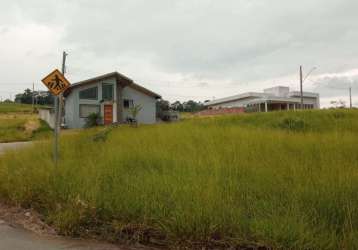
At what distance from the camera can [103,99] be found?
3133 centimetres

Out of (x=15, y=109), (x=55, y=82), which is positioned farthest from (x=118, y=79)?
(x=15, y=109)

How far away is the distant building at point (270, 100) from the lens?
42.9 metres

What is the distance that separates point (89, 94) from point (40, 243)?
2806 centimetres

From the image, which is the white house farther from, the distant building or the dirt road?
the dirt road

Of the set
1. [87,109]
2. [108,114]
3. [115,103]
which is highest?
[115,103]

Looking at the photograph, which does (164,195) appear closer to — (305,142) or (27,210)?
(27,210)

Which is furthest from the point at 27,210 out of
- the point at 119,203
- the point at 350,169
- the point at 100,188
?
the point at 350,169

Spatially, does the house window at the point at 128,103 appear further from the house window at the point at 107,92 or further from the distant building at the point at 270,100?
the distant building at the point at 270,100

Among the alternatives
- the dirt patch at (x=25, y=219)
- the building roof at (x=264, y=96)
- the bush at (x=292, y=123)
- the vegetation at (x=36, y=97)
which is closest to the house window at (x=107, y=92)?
the bush at (x=292, y=123)

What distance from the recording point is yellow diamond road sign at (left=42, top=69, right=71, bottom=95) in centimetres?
718

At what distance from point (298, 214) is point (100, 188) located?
3.30 m

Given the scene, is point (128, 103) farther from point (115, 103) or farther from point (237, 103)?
point (237, 103)

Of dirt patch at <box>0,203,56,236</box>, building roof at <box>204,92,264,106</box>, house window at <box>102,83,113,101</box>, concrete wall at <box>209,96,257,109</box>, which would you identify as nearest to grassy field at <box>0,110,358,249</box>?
dirt patch at <box>0,203,56,236</box>

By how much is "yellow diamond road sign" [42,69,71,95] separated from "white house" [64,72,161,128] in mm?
Answer: 23492
